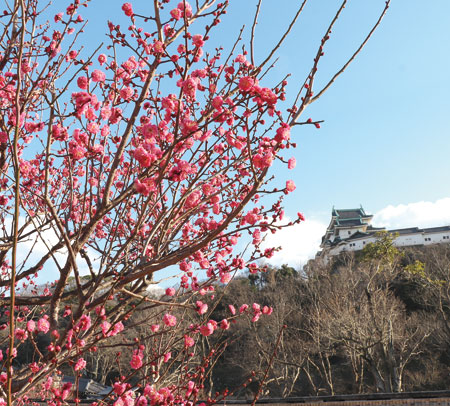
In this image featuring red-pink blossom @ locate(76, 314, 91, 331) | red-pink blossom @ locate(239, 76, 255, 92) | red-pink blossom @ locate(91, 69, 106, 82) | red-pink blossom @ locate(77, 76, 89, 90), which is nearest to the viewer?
red-pink blossom @ locate(239, 76, 255, 92)

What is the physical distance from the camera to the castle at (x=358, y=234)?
35250mm

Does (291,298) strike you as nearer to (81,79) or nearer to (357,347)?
(357,347)

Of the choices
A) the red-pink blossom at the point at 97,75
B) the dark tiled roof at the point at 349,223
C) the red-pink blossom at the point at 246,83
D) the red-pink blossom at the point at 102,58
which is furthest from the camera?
the dark tiled roof at the point at 349,223

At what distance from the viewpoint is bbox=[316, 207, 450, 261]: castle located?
35.2m

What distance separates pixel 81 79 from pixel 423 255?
1076 inches

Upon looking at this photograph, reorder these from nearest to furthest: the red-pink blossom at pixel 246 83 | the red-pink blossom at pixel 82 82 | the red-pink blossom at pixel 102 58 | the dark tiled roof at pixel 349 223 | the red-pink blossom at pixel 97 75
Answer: the red-pink blossom at pixel 246 83 < the red-pink blossom at pixel 82 82 < the red-pink blossom at pixel 97 75 < the red-pink blossom at pixel 102 58 < the dark tiled roof at pixel 349 223

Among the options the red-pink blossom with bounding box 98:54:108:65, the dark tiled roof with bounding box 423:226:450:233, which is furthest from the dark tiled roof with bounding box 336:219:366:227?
the red-pink blossom with bounding box 98:54:108:65

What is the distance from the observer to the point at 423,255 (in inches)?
995

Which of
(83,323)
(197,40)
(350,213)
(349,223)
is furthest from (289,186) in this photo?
(350,213)

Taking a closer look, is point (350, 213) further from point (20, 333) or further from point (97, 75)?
point (20, 333)

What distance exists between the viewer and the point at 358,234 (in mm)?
37656

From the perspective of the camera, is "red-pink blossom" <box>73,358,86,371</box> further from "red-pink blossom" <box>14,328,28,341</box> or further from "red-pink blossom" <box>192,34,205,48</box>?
"red-pink blossom" <box>192,34,205,48</box>

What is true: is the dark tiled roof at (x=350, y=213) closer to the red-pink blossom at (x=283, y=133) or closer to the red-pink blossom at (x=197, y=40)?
the red-pink blossom at (x=197, y=40)

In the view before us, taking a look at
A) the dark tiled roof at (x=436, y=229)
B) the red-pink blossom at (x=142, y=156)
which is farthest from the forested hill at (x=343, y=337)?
the dark tiled roof at (x=436, y=229)
